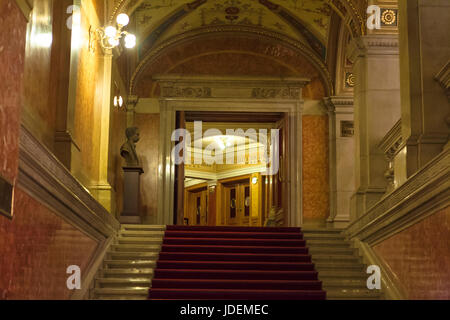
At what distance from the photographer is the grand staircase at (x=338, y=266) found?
8062 millimetres

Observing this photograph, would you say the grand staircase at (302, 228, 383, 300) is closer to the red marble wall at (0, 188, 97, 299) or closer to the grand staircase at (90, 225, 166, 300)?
the grand staircase at (90, 225, 166, 300)

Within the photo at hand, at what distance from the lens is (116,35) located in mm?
10172

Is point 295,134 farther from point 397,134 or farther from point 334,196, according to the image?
point 397,134

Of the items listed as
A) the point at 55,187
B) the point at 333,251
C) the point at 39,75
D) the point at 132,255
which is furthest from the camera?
the point at 333,251

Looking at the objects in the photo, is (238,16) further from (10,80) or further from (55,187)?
(10,80)

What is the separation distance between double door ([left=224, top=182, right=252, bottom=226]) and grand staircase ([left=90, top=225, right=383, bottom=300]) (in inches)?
348

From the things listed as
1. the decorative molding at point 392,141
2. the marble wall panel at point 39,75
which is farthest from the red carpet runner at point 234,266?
the marble wall panel at point 39,75

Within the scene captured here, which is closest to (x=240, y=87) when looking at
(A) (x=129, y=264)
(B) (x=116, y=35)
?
(B) (x=116, y=35)

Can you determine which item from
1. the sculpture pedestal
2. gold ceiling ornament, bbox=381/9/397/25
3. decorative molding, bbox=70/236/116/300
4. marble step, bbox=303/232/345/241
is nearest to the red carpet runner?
marble step, bbox=303/232/345/241

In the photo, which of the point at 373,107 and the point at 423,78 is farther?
the point at 373,107

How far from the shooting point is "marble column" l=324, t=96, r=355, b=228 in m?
13.6

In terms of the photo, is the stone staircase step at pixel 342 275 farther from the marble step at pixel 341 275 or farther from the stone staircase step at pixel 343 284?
the stone staircase step at pixel 343 284

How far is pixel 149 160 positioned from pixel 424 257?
321 inches

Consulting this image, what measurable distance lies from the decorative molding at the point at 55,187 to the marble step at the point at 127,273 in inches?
18.0
